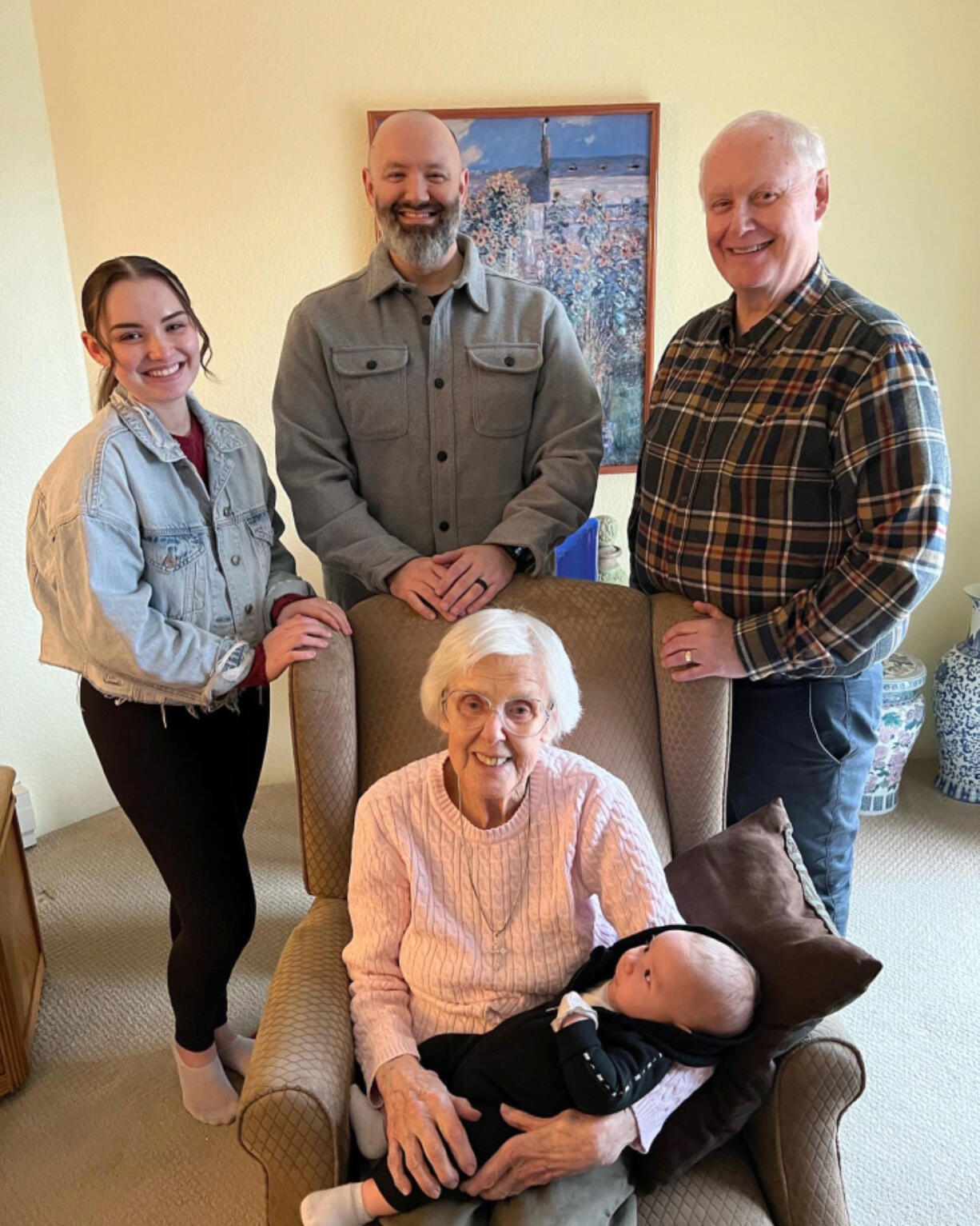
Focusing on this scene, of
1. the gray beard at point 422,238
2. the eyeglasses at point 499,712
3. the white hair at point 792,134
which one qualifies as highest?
the white hair at point 792,134

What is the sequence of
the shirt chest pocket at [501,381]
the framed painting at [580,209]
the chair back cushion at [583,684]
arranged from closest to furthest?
the chair back cushion at [583,684], the shirt chest pocket at [501,381], the framed painting at [580,209]

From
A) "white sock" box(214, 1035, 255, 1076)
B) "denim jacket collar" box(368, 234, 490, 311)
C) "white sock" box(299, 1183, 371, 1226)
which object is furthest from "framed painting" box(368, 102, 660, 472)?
"white sock" box(299, 1183, 371, 1226)

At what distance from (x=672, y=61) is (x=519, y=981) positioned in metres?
2.45

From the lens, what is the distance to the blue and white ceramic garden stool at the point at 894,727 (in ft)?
9.66

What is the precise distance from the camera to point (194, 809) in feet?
5.56

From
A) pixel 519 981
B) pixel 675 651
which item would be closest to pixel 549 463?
pixel 675 651

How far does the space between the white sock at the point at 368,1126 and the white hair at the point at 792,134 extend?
5.04 feet

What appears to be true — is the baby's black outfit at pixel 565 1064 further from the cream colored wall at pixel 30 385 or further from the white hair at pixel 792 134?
the cream colored wall at pixel 30 385

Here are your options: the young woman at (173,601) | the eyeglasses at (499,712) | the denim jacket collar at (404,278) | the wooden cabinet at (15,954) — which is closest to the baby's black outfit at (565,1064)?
the eyeglasses at (499,712)

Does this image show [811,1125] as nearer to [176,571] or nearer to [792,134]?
[176,571]

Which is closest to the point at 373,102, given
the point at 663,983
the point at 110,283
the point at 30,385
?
the point at 30,385

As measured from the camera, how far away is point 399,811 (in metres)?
1.43

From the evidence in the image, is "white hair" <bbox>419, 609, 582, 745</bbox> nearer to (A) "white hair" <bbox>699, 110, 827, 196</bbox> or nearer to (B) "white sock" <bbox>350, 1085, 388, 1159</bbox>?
(B) "white sock" <bbox>350, 1085, 388, 1159</bbox>

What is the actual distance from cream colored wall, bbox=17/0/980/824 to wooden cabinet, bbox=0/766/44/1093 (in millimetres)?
1360
